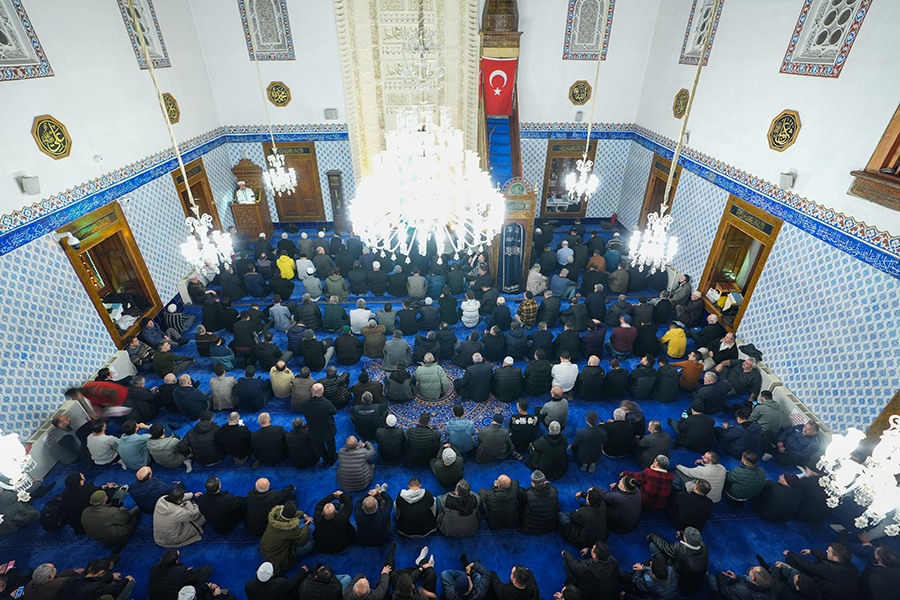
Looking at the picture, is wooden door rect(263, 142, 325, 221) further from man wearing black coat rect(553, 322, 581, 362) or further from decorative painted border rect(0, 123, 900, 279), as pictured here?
man wearing black coat rect(553, 322, 581, 362)

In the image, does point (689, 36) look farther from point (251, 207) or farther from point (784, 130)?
point (251, 207)

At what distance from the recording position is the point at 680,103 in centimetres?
838

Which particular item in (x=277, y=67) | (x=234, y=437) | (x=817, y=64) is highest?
(x=817, y=64)

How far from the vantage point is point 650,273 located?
859 centimetres

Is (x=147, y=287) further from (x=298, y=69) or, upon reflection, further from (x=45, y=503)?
(x=298, y=69)

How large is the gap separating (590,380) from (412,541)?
9.82 feet

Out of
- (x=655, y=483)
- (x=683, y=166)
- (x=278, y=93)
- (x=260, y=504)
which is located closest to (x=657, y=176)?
(x=683, y=166)

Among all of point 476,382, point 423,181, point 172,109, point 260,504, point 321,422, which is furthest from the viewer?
point 172,109

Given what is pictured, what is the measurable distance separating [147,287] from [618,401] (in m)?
7.75

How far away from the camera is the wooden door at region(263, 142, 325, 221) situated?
10.4 meters

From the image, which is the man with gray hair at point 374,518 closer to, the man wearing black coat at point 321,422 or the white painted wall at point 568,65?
the man wearing black coat at point 321,422

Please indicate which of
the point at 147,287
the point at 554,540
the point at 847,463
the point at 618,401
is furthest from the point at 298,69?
the point at 847,463

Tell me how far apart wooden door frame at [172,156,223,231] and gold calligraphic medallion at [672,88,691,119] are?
9260 mm

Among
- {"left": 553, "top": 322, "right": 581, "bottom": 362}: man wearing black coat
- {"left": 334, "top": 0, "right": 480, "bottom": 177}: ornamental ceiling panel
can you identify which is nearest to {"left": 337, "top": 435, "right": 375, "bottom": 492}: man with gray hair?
{"left": 553, "top": 322, "right": 581, "bottom": 362}: man wearing black coat
